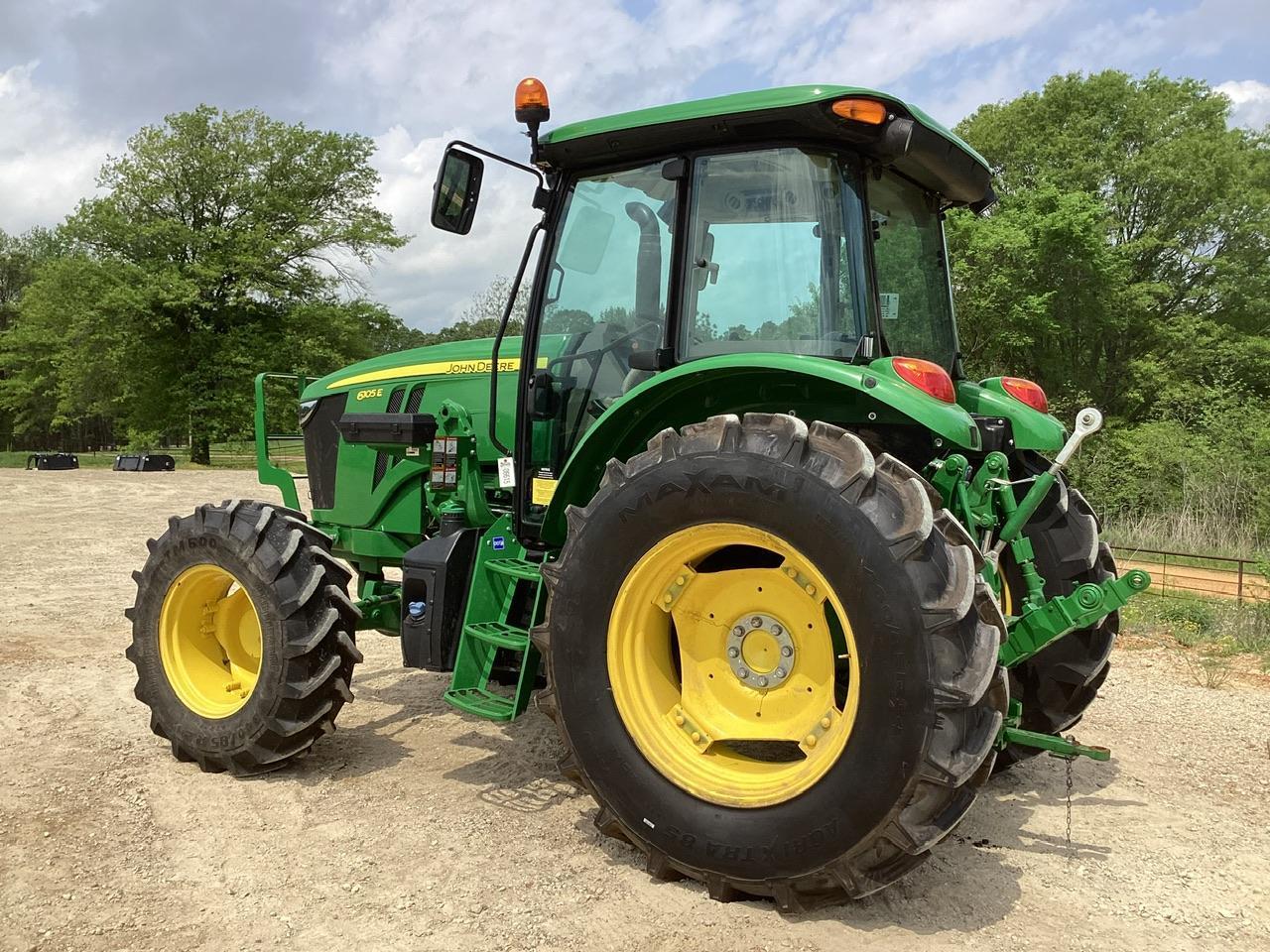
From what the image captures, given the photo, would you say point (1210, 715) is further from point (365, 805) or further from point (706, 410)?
point (365, 805)

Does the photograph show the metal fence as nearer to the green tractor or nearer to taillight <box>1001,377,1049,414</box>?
taillight <box>1001,377,1049,414</box>

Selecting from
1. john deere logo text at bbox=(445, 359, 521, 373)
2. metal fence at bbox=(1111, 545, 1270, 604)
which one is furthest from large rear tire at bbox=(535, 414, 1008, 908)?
metal fence at bbox=(1111, 545, 1270, 604)

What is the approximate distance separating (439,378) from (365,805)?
7.16ft

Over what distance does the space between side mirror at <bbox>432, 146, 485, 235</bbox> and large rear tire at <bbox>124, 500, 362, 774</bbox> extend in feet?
5.02

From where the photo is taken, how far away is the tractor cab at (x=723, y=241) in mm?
3439

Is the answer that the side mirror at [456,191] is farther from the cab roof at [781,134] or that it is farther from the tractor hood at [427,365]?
the tractor hood at [427,365]

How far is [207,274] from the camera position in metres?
29.1

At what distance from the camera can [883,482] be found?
9.36 feet

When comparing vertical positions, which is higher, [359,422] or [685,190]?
[685,190]

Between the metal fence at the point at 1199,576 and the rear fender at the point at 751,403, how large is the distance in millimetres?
6599

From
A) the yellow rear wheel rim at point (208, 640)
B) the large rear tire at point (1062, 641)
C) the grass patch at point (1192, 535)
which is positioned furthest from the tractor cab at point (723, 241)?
the grass patch at point (1192, 535)

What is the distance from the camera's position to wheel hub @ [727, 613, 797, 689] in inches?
125

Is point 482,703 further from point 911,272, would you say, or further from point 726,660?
point 911,272

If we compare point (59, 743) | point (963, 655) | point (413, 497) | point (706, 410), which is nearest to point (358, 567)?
point (413, 497)
